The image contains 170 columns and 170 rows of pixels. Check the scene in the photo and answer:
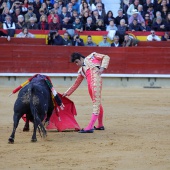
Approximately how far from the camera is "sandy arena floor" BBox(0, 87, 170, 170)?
6.53m

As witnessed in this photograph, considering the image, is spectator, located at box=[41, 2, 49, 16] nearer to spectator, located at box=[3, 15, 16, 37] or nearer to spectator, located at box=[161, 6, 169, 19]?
spectator, located at box=[3, 15, 16, 37]

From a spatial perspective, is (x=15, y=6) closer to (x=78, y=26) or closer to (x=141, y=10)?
(x=78, y=26)

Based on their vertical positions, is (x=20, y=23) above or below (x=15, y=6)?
below

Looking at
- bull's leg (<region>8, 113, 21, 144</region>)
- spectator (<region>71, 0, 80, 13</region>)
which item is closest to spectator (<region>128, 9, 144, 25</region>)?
spectator (<region>71, 0, 80, 13</region>)

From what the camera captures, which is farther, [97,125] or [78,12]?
[78,12]

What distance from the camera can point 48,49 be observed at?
51.3ft

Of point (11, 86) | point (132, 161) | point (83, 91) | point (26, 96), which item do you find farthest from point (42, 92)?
point (11, 86)

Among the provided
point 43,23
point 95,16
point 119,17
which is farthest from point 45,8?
point 119,17

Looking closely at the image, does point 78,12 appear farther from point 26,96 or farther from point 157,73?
point 26,96

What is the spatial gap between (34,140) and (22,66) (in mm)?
7976

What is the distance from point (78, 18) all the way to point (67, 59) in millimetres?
1036

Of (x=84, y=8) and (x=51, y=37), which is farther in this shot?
(x=84, y=8)

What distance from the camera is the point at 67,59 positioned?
15.7 meters

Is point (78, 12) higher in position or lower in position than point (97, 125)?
higher
